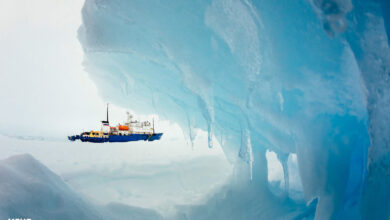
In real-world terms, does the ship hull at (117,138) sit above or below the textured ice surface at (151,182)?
above

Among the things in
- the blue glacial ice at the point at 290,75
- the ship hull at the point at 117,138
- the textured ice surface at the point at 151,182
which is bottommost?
the textured ice surface at the point at 151,182

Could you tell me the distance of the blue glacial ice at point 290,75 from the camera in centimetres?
292

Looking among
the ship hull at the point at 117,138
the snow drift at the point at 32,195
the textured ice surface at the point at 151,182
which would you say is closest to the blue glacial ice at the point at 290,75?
the textured ice surface at the point at 151,182

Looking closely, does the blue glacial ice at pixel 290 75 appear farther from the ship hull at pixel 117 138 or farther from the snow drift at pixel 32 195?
the ship hull at pixel 117 138

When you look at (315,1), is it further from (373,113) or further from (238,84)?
(238,84)

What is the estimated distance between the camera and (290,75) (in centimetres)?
477

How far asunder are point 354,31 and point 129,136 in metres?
23.6

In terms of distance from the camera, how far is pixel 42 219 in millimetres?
3328

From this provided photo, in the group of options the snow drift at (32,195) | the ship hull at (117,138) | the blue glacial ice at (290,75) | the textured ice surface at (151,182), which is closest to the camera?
the blue glacial ice at (290,75)

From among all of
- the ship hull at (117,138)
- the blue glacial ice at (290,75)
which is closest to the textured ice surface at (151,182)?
the blue glacial ice at (290,75)

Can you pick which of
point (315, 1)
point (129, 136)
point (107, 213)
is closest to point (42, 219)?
point (107, 213)

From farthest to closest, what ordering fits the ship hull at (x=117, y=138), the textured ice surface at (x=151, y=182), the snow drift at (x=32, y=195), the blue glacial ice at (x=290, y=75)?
the ship hull at (x=117, y=138)
the textured ice surface at (x=151, y=182)
the snow drift at (x=32, y=195)
the blue glacial ice at (x=290, y=75)

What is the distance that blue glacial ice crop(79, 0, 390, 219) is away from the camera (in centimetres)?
292

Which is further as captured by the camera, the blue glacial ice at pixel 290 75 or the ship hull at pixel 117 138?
the ship hull at pixel 117 138
